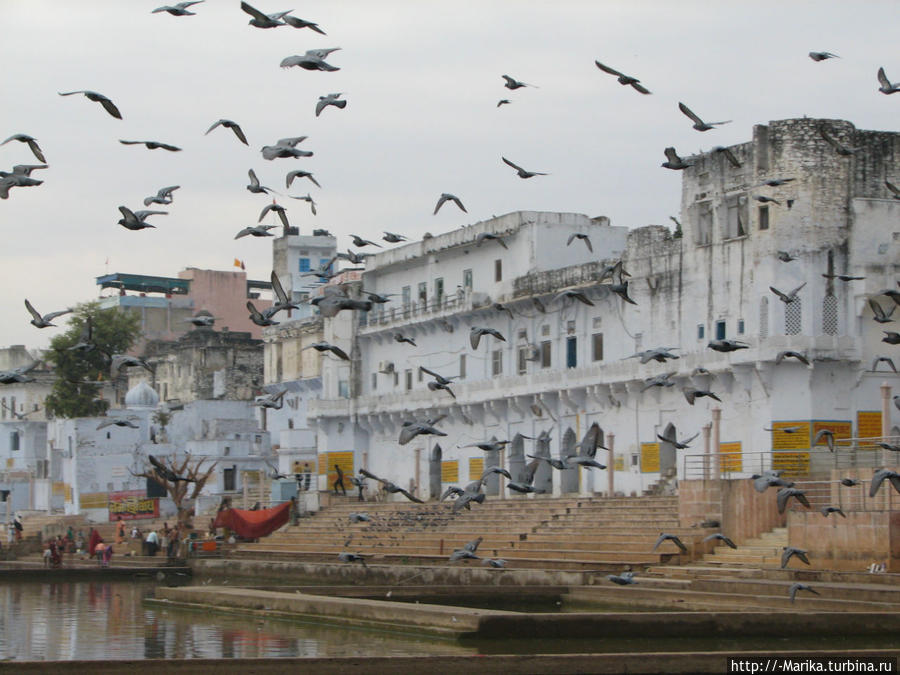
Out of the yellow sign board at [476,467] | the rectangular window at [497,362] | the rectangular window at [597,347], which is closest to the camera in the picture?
the rectangular window at [597,347]

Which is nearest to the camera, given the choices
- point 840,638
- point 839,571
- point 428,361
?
point 840,638

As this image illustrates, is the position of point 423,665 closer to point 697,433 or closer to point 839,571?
point 839,571

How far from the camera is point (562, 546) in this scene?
37188mm

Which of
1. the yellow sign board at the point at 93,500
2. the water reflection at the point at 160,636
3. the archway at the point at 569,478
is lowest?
the water reflection at the point at 160,636

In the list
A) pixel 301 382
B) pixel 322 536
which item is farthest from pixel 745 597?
pixel 301 382

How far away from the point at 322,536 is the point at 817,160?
1798 cm

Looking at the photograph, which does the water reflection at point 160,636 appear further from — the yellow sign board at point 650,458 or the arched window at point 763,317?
the arched window at point 763,317

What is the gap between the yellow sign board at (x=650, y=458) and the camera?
42438 mm

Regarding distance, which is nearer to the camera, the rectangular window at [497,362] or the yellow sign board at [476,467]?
the yellow sign board at [476,467]

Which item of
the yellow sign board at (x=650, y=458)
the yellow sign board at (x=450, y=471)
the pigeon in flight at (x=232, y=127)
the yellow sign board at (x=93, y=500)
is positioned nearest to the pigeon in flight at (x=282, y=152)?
the pigeon in flight at (x=232, y=127)

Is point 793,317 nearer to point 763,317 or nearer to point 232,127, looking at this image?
point 763,317

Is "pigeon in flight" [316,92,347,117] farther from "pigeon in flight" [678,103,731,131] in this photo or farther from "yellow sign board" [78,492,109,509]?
"yellow sign board" [78,492,109,509]

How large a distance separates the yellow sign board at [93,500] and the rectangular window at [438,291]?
50.2ft

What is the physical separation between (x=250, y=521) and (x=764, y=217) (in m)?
19.2
